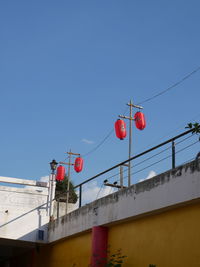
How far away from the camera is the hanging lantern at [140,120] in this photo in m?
15.4

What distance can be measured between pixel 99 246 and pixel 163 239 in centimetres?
234

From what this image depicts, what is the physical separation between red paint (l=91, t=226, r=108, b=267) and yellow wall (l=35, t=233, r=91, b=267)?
0.60 meters

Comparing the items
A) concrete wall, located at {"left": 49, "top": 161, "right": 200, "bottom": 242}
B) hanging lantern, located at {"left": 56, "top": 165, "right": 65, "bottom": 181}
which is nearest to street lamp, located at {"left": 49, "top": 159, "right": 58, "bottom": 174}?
concrete wall, located at {"left": 49, "top": 161, "right": 200, "bottom": 242}

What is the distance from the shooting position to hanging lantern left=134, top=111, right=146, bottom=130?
50.4 ft

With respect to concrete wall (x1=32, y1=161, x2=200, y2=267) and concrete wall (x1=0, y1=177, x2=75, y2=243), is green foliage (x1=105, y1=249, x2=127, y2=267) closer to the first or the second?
concrete wall (x1=32, y1=161, x2=200, y2=267)

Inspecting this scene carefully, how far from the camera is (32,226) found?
516 inches

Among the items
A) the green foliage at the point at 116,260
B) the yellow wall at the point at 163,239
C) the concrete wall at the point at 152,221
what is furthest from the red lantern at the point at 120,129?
the green foliage at the point at 116,260

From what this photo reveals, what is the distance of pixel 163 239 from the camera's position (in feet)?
25.0

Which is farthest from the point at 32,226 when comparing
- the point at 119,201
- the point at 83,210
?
the point at 119,201

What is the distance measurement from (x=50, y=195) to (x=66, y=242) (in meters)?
2.25

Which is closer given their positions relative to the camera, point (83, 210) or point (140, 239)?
point (140, 239)

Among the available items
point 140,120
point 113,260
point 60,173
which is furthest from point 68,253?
point 60,173

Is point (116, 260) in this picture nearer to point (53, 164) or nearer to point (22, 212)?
point (22, 212)

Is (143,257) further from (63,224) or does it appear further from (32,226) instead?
(32,226)
